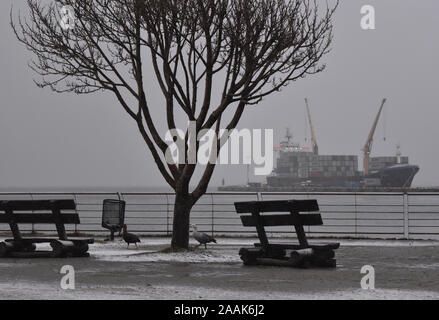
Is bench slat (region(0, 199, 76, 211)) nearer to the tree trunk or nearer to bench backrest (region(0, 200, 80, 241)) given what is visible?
bench backrest (region(0, 200, 80, 241))

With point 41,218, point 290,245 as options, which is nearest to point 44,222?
point 41,218

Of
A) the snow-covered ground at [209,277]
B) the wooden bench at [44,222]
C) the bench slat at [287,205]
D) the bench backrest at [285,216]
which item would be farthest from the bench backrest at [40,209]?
the bench slat at [287,205]

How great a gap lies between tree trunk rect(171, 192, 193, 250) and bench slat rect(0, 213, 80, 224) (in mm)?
1997

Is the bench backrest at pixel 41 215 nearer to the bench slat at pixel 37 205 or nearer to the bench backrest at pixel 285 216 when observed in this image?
the bench slat at pixel 37 205

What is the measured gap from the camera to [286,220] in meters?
12.1

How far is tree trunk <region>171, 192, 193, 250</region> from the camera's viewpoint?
14.5 m

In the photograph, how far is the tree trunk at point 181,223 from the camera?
47.6ft

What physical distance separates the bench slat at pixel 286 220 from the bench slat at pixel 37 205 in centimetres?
329

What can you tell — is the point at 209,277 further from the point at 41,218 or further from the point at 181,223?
the point at 41,218

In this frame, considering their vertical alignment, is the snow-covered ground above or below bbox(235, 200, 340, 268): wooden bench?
below

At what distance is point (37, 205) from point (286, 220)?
4778 mm

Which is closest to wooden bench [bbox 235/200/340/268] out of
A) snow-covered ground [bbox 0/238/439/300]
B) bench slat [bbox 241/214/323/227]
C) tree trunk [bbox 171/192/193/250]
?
bench slat [bbox 241/214/323/227]

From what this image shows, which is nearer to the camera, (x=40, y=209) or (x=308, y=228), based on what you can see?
(x=40, y=209)
